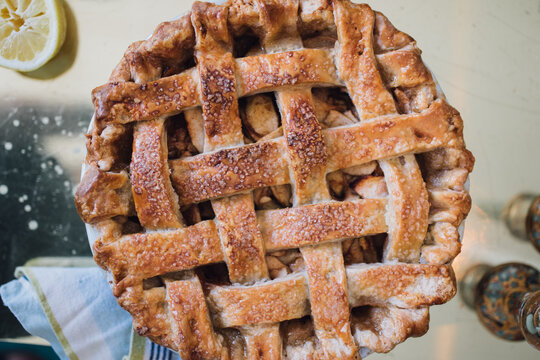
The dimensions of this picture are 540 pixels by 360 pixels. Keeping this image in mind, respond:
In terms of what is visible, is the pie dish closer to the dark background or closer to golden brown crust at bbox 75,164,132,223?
golden brown crust at bbox 75,164,132,223

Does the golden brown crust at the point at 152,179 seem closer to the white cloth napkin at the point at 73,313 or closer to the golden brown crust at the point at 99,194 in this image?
the golden brown crust at the point at 99,194

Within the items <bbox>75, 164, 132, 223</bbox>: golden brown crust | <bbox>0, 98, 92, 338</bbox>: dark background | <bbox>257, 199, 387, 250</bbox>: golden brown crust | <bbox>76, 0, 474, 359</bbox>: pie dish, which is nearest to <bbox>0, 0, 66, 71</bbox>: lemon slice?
<bbox>0, 98, 92, 338</bbox>: dark background

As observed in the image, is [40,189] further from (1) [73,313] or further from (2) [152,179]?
(2) [152,179]

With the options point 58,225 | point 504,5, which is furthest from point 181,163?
point 504,5

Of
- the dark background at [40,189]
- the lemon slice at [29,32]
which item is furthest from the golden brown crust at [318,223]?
the lemon slice at [29,32]

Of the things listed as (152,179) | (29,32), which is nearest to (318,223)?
(152,179)

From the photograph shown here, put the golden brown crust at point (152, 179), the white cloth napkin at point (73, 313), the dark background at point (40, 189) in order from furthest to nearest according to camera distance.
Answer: the dark background at point (40, 189)
the white cloth napkin at point (73, 313)
the golden brown crust at point (152, 179)

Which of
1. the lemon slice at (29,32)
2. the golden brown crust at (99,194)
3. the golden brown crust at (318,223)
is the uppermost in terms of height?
the lemon slice at (29,32)

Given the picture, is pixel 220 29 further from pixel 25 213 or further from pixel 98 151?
pixel 25 213
